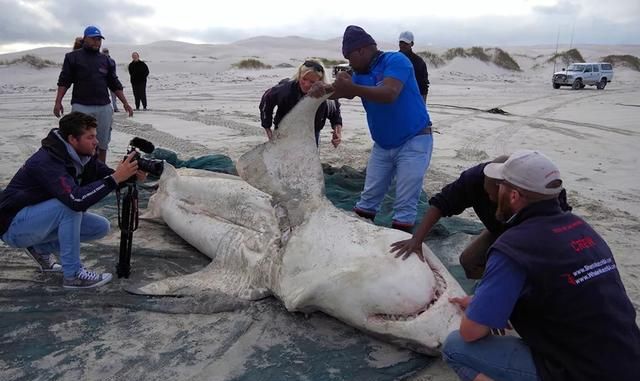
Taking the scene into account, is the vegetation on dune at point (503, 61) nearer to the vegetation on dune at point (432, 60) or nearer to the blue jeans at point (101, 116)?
the vegetation on dune at point (432, 60)

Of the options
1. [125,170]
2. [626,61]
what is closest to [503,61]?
[626,61]

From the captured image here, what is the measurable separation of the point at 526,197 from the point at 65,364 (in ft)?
9.04

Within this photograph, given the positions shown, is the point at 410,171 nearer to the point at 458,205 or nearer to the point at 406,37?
the point at 458,205

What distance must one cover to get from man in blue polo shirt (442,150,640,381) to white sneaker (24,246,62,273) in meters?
3.42

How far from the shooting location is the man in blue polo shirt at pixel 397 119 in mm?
4109

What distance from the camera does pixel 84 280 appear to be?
4.02m

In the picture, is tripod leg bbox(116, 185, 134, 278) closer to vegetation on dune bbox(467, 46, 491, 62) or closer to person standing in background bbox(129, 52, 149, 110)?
person standing in background bbox(129, 52, 149, 110)

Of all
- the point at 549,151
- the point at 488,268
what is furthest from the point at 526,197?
the point at 549,151

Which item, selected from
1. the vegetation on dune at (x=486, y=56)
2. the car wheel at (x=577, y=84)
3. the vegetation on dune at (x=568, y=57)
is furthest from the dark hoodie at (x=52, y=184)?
the vegetation on dune at (x=568, y=57)

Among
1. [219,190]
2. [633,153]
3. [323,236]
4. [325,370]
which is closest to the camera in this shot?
[325,370]

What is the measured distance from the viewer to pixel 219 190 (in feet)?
15.9

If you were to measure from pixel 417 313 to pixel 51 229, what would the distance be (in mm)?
2770

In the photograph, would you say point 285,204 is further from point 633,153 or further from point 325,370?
point 633,153

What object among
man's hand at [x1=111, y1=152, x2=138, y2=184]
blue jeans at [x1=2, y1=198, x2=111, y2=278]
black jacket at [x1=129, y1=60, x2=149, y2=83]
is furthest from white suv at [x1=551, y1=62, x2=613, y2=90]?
blue jeans at [x1=2, y1=198, x2=111, y2=278]
